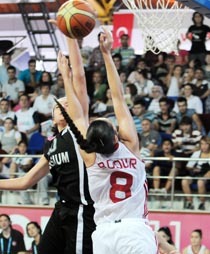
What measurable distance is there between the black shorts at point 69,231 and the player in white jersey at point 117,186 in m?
0.87

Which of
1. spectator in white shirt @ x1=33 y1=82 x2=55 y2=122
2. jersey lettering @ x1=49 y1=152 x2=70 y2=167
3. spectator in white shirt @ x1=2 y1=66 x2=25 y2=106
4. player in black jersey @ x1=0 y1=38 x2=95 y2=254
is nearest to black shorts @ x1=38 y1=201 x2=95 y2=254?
player in black jersey @ x1=0 y1=38 x2=95 y2=254

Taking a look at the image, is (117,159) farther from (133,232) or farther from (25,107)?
(25,107)

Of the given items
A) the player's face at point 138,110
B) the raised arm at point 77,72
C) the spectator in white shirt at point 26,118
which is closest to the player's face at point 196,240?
the player's face at point 138,110

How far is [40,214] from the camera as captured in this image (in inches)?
412

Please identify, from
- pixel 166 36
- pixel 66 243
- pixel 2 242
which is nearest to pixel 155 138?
pixel 166 36

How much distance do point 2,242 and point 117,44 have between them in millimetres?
5186

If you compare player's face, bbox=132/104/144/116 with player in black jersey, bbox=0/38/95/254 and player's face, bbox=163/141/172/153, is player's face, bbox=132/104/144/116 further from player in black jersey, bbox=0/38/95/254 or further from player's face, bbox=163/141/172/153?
player in black jersey, bbox=0/38/95/254

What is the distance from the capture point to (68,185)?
17.6 ft

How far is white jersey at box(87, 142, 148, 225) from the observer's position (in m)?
4.37

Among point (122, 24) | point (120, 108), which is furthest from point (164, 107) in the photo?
point (120, 108)

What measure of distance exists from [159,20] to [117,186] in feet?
15.5

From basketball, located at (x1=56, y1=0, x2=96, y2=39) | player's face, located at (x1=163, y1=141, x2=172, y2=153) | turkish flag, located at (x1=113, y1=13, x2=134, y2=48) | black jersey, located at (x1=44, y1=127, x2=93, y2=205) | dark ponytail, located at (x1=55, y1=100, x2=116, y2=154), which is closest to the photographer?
dark ponytail, located at (x1=55, y1=100, x2=116, y2=154)

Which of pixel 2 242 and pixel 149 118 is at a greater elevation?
pixel 149 118

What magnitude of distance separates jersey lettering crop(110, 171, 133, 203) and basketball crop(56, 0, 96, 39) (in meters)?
1.27
